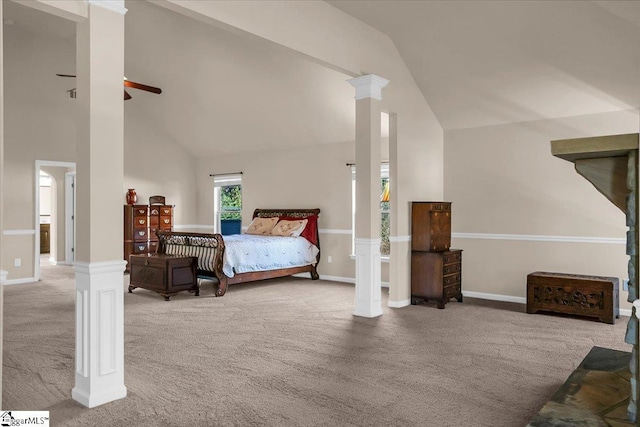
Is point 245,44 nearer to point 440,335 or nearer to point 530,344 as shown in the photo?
point 440,335

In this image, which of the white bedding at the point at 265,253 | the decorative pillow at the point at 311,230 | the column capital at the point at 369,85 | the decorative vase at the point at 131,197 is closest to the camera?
the column capital at the point at 369,85

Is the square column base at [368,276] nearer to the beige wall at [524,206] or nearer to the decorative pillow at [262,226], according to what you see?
the beige wall at [524,206]

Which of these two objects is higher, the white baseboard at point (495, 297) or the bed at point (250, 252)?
the bed at point (250, 252)

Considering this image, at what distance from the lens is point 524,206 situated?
5.81 m

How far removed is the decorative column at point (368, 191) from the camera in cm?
499

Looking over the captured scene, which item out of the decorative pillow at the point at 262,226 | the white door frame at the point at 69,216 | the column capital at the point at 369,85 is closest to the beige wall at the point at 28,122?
the white door frame at the point at 69,216

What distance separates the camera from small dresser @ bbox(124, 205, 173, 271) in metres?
8.76

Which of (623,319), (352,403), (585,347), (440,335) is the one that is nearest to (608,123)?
(623,319)

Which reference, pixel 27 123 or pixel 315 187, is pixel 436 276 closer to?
pixel 315 187

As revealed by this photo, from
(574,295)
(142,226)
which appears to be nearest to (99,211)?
(574,295)

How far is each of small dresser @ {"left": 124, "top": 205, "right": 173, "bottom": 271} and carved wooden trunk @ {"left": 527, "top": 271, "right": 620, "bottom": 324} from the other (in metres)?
6.68

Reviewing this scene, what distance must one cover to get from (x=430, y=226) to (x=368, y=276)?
1.13 meters

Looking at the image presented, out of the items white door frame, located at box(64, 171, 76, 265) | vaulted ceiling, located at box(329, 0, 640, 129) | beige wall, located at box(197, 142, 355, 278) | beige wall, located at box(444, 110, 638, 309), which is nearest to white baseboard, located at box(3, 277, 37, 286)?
white door frame, located at box(64, 171, 76, 265)

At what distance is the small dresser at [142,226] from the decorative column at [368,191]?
5219 millimetres
